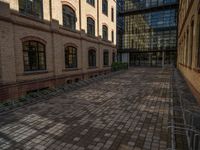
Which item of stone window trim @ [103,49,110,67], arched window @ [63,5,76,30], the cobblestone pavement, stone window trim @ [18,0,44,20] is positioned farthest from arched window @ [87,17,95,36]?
the cobblestone pavement

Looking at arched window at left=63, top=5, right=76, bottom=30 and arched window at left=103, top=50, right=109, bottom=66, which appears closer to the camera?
arched window at left=63, top=5, right=76, bottom=30

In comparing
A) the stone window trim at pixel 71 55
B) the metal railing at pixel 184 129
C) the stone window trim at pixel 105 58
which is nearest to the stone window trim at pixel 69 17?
the stone window trim at pixel 71 55

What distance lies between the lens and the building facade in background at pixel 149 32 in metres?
34.3

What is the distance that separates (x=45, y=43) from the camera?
36.1 feet

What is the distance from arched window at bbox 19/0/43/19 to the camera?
9.47 m

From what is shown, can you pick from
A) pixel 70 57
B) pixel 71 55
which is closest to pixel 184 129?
pixel 70 57

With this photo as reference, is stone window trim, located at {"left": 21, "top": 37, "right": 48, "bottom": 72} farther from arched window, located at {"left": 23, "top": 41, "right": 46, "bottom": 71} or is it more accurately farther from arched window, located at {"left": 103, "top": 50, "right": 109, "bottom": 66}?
arched window, located at {"left": 103, "top": 50, "right": 109, "bottom": 66}

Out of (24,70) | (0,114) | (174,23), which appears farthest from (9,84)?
(174,23)

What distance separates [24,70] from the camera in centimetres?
961

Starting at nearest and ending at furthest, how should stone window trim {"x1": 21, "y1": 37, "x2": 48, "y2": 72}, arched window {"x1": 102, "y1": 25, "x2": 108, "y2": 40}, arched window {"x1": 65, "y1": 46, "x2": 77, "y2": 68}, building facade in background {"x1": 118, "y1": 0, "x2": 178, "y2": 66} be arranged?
1. stone window trim {"x1": 21, "y1": 37, "x2": 48, "y2": 72}
2. arched window {"x1": 65, "y1": 46, "x2": 77, "y2": 68}
3. arched window {"x1": 102, "y1": 25, "x2": 108, "y2": 40}
4. building facade in background {"x1": 118, "y1": 0, "x2": 178, "y2": 66}

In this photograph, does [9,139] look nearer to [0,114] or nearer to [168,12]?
[0,114]

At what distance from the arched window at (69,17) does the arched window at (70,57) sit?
1.93m

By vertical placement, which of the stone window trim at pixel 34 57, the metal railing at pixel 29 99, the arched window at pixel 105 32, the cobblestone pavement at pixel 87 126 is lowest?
the cobblestone pavement at pixel 87 126

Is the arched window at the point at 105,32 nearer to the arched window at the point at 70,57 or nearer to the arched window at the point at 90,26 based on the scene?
the arched window at the point at 90,26
